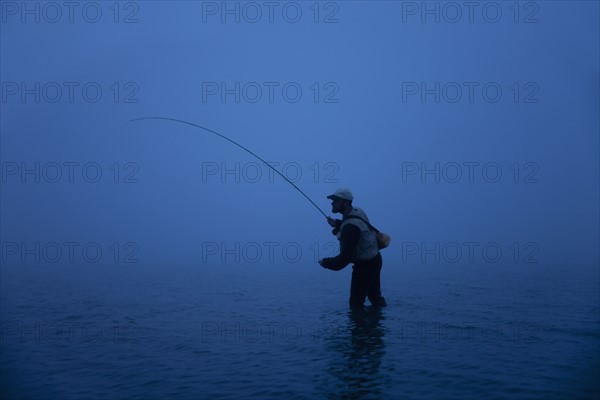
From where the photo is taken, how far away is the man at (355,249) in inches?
291

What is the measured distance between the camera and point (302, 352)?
228 inches

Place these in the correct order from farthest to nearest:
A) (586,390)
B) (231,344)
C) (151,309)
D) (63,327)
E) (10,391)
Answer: (151,309), (63,327), (231,344), (10,391), (586,390)

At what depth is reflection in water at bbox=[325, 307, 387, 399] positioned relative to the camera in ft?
14.0

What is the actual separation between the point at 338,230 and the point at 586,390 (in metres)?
4.35

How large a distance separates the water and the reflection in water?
2cm

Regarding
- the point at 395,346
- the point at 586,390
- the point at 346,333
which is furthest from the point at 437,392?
the point at 346,333

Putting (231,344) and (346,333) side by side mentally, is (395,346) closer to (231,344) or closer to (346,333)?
(346,333)

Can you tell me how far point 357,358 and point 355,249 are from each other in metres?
2.43

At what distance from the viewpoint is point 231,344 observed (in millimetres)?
6414
